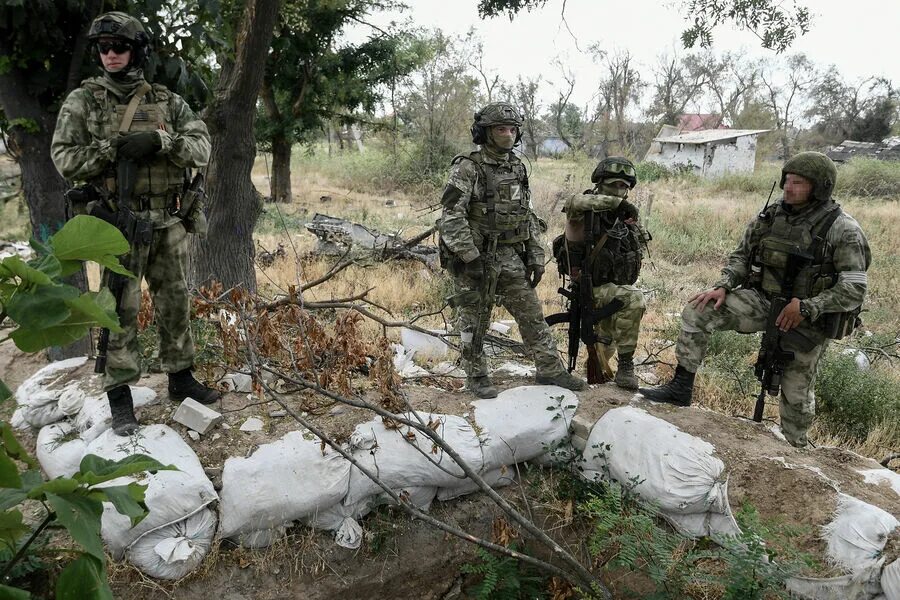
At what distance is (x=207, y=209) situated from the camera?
484 centimetres

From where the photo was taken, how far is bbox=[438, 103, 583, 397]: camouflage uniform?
336 centimetres

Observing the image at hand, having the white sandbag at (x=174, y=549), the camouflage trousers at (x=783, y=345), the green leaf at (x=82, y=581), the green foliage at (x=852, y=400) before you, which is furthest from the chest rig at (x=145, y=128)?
the green foliage at (x=852, y=400)

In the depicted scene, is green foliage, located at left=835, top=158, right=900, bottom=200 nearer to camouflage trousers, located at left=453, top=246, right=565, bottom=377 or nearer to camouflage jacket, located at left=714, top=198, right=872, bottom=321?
camouflage jacket, located at left=714, top=198, right=872, bottom=321

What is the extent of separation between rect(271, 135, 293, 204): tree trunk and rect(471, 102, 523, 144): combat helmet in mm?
10921

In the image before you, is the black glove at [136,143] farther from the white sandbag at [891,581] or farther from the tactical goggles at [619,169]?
the white sandbag at [891,581]

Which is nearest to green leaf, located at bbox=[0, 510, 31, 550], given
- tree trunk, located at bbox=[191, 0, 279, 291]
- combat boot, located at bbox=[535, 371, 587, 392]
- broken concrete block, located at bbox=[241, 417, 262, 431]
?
broken concrete block, located at bbox=[241, 417, 262, 431]

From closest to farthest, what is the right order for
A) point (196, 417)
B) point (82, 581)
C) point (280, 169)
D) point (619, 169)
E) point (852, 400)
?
1. point (82, 581)
2. point (196, 417)
3. point (619, 169)
4. point (852, 400)
5. point (280, 169)

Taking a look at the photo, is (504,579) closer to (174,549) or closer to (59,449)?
(174,549)

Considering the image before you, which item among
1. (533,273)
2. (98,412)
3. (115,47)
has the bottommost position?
(98,412)

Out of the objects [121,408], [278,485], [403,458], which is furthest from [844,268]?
[121,408]

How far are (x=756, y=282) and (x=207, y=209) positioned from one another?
13.0 ft

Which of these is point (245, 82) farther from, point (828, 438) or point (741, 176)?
point (741, 176)

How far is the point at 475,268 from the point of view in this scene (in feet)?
11.3

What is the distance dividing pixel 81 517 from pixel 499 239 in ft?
9.51
